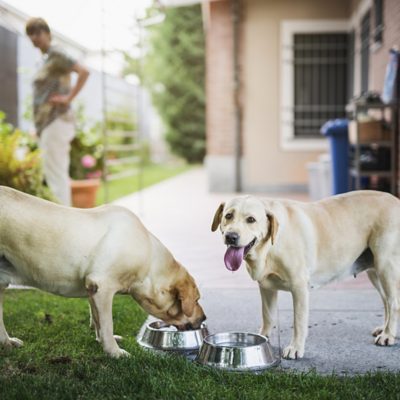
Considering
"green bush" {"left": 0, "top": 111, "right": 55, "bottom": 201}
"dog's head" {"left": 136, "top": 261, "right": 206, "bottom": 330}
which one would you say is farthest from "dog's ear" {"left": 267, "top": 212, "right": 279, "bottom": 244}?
"green bush" {"left": 0, "top": 111, "right": 55, "bottom": 201}

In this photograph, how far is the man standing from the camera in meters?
6.83

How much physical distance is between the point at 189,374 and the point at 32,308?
1.79 meters

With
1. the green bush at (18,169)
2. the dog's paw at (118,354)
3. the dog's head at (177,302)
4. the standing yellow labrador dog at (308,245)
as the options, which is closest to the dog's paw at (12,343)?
the dog's paw at (118,354)

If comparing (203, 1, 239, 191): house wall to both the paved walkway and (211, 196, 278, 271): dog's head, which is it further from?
(211, 196, 278, 271): dog's head

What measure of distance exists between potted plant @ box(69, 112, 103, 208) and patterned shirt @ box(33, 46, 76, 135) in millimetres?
2487

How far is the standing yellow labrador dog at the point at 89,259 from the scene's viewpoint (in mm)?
3307

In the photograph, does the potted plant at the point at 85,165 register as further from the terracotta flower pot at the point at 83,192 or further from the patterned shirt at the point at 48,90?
the patterned shirt at the point at 48,90

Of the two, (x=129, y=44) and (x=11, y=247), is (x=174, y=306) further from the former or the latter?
(x=129, y=44)

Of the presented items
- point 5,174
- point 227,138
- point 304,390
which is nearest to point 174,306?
point 304,390

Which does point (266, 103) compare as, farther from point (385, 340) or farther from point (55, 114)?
point (385, 340)

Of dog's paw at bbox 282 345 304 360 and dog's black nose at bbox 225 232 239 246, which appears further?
dog's paw at bbox 282 345 304 360

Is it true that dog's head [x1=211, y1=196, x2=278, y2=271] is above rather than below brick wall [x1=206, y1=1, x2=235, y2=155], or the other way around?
below

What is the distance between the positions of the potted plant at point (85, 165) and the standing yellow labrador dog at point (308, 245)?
606 centimetres

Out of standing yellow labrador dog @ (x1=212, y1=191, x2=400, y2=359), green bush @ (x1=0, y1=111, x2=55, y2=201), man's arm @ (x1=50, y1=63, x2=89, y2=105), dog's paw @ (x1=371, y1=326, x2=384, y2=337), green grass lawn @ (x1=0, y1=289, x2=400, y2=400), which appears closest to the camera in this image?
green grass lawn @ (x1=0, y1=289, x2=400, y2=400)
